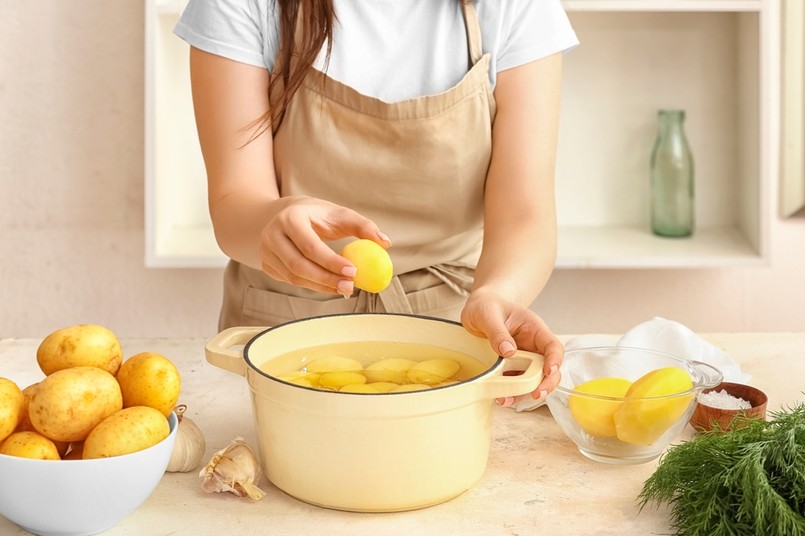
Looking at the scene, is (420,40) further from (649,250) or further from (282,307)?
(649,250)

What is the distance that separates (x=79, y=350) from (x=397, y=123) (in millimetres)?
688

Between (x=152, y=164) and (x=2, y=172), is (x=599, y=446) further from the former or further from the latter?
(x=2, y=172)

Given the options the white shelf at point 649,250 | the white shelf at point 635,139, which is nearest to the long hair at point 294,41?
the white shelf at point 635,139

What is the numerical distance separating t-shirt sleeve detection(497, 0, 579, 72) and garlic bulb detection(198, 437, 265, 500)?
0.79 m

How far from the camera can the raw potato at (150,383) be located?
0.92m

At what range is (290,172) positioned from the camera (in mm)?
1511

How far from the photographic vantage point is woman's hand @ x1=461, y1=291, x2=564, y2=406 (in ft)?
3.25

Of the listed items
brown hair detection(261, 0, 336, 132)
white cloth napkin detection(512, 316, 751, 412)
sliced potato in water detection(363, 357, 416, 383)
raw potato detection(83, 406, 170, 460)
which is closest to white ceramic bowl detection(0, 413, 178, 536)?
raw potato detection(83, 406, 170, 460)

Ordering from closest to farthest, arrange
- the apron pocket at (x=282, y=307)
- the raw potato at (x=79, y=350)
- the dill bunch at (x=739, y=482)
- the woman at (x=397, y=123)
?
the dill bunch at (x=739, y=482) < the raw potato at (x=79, y=350) < the woman at (x=397, y=123) < the apron pocket at (x=282, y=307)

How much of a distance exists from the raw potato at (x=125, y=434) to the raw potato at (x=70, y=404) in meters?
0.01

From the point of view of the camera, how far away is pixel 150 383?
3.00ft

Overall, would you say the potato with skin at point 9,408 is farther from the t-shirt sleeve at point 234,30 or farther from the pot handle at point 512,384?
the t-shirt sleeve at point 234,30

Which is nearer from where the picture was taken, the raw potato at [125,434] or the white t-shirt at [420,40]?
the raw potato at [125,434]

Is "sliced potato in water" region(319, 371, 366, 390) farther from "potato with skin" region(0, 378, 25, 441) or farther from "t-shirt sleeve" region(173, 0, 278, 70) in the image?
"t-shirt sleeve" region(173, 0, 278, 70)
